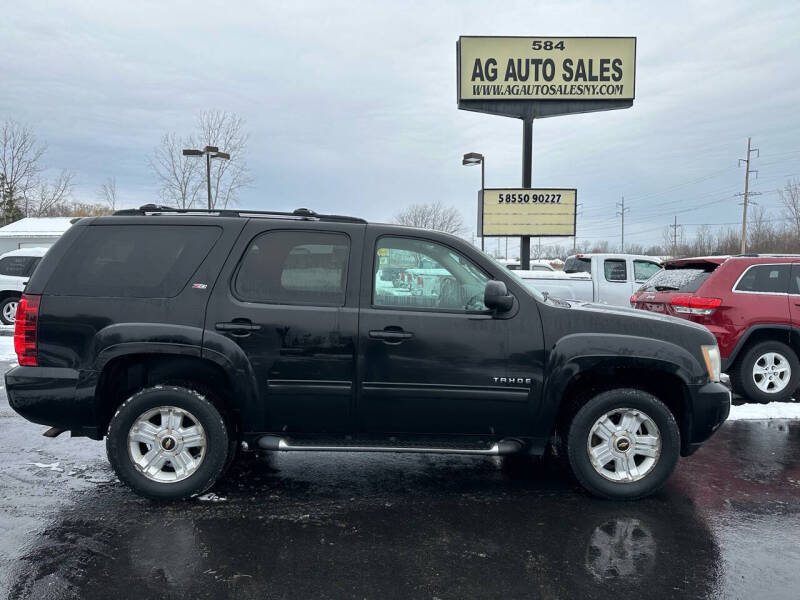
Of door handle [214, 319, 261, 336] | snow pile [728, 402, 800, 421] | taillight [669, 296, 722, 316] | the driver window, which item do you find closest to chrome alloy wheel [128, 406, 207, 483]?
door handle [214, 319, 261, 336]

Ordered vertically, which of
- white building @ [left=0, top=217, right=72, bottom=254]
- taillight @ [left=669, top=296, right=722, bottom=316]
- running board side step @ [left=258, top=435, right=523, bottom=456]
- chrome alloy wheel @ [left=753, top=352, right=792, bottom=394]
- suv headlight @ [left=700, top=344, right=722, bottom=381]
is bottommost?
running board side step @ [left=258, top=435, right=523, bottom=456]

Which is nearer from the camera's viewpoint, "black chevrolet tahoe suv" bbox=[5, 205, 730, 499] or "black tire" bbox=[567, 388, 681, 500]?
"black chevrolet tahoe suv" bbox=[5, 205, 730, 499]

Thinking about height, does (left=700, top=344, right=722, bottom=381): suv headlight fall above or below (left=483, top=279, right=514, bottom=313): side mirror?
below

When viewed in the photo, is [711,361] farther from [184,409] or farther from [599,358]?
[184,409]

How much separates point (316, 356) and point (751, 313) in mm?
5461

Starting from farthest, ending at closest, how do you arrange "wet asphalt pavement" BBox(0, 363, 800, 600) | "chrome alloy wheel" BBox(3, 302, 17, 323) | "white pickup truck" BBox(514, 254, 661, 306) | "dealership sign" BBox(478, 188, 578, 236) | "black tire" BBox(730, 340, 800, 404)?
"dealership sign" BBox(478, 188, 578, 236) < "chrome alloy wheel" BBox(3, 302, 17, 323) < "white pickup truck" BBox(514, 254, 661, 306) < "black tire" BBox(730, 340, 800, 404) < "wet asphalt pavement" BBox(0, 363, 800, 600)

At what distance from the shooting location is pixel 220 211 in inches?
159

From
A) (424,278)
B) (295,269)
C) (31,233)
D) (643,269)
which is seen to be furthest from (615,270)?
(31,233)

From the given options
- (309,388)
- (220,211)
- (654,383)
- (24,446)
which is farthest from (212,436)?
(654,383)

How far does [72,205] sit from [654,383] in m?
60.7

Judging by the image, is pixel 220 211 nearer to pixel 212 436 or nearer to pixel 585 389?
pixel 212 436

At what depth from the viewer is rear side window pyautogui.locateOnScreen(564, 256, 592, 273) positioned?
12086 millimetres

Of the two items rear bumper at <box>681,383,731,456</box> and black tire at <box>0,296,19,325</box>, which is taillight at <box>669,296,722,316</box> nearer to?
rear bumper at <box>681,383,731,456</box>

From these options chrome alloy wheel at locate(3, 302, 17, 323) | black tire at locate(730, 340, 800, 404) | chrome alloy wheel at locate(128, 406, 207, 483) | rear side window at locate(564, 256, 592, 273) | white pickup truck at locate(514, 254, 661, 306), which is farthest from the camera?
chrome alloy wheel at locate(3, 302, 17, 323)
